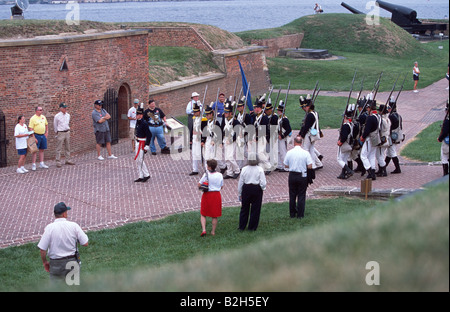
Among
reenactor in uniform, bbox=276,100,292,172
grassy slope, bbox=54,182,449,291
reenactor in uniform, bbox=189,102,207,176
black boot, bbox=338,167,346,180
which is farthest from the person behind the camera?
reenactor in uniform, bbox=276,100,292,172

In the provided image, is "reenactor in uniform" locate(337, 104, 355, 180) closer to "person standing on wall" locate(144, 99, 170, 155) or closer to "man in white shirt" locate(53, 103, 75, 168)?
"person standing on wall" locate(144, 99, 170, 155)

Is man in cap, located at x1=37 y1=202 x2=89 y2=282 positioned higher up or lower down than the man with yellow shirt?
higher up

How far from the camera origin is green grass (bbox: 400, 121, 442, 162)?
17.8m

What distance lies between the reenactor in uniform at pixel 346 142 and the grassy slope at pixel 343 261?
912cm

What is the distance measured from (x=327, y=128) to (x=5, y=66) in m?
10.9

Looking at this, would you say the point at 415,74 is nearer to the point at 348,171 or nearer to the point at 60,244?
the point at 348,171

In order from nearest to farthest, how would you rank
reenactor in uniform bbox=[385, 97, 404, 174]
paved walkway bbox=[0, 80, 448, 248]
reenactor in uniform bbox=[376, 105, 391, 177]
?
paved walkway bbox=[0, 80, 448, 248]
reenactor in uniform bbox=[376, 105, 391, 177]
reenactor in uniform bbox=[385, 97, 404, 174]

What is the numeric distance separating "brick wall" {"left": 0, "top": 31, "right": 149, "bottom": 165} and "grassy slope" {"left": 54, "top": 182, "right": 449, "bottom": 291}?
12.7 metres

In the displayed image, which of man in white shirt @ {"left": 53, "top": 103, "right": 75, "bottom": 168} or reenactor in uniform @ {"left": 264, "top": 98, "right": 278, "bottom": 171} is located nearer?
reenactor in uniform @ {"left": 264, "top": 98, "right": 278, "bottom": 171}

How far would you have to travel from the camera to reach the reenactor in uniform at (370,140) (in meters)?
15.1

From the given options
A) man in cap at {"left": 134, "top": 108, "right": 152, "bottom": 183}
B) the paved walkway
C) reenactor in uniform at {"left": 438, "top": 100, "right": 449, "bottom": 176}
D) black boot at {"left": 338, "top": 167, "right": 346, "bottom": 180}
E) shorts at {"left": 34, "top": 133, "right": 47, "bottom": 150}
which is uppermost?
reenactor in uniform at {"left": 438, "top": 100, "right": 449, "bottom": 176}

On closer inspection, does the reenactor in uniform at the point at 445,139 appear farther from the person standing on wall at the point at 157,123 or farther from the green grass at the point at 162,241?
the person standing on wall at the point at 157,123

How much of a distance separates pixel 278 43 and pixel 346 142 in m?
29.1

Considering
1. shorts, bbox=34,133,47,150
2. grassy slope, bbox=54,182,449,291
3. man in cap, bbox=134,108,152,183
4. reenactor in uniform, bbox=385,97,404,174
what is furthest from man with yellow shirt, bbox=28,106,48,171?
grassy slope, bbox=54,182,449,291
